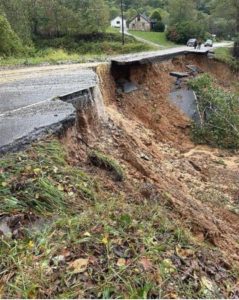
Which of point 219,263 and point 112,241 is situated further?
point 219,263

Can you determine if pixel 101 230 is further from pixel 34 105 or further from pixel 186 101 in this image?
pixel 186 101

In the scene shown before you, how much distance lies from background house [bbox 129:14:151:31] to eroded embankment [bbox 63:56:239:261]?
49574 mm

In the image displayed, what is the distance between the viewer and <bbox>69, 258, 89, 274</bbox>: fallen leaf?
2.68 meters

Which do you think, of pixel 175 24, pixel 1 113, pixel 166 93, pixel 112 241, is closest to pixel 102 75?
pixel 166 93

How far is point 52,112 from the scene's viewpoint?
5.65m

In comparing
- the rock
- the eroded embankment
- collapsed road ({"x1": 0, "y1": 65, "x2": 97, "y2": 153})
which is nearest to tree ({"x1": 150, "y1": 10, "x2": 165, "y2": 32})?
the eroded embankment

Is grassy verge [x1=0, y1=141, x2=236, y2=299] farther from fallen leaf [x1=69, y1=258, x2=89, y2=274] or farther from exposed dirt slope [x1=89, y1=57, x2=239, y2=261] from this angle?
exposed dirt slope [x1=89, y1=57, x2=239, y2=261]

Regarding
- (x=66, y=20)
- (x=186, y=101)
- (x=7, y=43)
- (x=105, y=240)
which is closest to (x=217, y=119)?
(x=186, y=101)

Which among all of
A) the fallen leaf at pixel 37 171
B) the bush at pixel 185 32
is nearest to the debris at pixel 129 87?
the fallen leaf at pixel 37 171

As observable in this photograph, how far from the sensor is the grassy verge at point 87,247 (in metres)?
2.59

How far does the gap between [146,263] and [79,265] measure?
464 millimetres

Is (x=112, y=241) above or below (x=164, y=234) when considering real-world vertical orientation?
above

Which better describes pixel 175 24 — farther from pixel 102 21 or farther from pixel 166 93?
pixel 166 93

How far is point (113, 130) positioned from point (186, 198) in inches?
85.7
